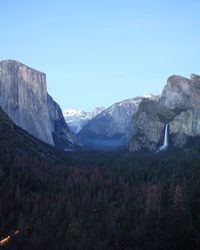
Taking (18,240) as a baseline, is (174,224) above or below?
above

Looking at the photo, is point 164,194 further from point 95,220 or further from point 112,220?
point 95,220

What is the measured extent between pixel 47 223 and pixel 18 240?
13601mm

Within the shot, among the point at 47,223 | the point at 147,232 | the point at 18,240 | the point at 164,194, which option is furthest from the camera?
the point at 47,223

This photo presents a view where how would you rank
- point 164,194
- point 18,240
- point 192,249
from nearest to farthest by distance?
point 192,249 < point 164,194 < point 18,240

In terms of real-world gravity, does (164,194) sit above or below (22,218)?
above

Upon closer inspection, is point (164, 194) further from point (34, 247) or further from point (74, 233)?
point (34, 247)

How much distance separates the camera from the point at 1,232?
547 feet

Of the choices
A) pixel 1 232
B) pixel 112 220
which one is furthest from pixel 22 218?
pixel 112 220

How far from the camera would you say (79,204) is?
193625 millimetres

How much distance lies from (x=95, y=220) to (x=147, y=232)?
6750cm

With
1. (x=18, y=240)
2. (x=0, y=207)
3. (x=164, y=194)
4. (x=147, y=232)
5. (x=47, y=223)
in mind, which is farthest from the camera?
(x=0, y=207)

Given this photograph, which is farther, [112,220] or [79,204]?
[79,204]

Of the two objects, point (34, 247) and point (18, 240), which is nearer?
point (34, 247)

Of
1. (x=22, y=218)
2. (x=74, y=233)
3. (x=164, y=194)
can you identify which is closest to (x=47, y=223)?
(x=22, y=218)
